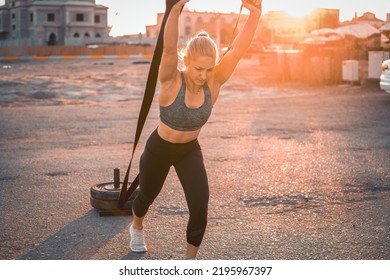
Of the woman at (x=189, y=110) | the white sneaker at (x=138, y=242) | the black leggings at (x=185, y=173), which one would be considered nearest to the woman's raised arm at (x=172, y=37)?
the woman at (x=189, y=110)

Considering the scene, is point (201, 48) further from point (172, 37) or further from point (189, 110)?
point (189, 110)

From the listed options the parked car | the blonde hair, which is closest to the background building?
the parked car

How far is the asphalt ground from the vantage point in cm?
423

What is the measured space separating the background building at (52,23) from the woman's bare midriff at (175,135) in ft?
208

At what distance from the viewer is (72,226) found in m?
4.74

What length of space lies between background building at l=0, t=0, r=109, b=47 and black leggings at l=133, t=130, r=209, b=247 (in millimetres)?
63164

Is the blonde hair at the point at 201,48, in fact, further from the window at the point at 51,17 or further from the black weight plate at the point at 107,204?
the window at the point at 51,17

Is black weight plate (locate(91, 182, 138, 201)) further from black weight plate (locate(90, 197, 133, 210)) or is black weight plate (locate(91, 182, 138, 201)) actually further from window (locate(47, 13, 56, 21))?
window (locate(47, 13, 56, 21))

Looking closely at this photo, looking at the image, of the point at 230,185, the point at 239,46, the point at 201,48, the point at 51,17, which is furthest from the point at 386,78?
the point at 51,17

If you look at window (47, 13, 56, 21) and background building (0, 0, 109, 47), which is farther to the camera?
window (47, 13, 56, 21)

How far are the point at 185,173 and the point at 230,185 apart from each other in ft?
8.73

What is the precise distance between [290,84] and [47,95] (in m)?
9.27

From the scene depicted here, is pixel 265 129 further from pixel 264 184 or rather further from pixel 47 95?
pixel 47 95

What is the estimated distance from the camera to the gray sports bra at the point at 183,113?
135 inches
